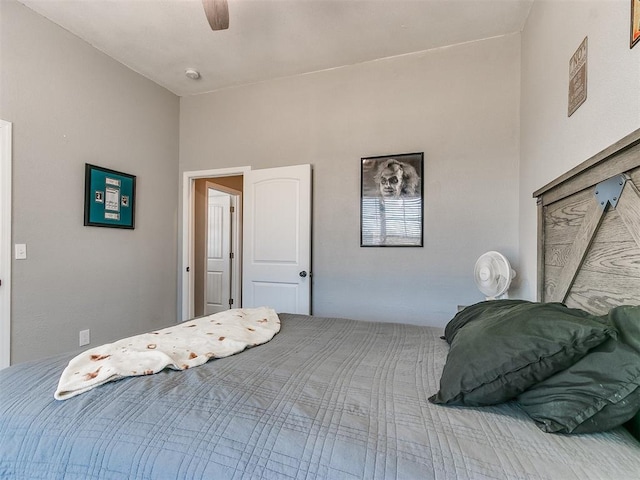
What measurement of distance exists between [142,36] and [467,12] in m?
2.60

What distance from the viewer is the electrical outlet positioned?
2.72 meters

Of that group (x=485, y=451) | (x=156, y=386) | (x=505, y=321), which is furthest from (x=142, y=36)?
(x=485, y=451)

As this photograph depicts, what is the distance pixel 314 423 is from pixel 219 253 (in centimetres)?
471

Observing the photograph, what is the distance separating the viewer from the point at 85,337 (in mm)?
2752

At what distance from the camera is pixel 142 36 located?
266cm

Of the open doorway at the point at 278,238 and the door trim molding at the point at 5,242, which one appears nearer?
the door trim molding at the point at 5,242

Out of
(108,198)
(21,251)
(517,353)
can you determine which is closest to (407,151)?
(517,353)

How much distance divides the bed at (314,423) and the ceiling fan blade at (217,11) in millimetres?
1736

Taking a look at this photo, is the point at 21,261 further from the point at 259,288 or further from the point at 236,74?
the point at 236,74

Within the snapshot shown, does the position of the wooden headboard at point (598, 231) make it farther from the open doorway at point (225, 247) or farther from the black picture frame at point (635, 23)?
the open doorway at point (225, 247)

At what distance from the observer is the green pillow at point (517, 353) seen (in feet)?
2.57

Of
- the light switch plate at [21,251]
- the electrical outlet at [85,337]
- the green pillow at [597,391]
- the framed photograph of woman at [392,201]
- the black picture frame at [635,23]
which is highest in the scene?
the black picture frame at [635,23]

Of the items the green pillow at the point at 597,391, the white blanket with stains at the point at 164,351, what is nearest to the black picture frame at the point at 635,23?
the green pillow at the point at 597,391

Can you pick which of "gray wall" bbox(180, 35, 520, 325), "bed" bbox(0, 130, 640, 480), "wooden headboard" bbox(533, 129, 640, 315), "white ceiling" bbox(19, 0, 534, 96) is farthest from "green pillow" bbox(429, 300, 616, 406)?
"white ceiling" bbox(19, 0, 534, 96)
